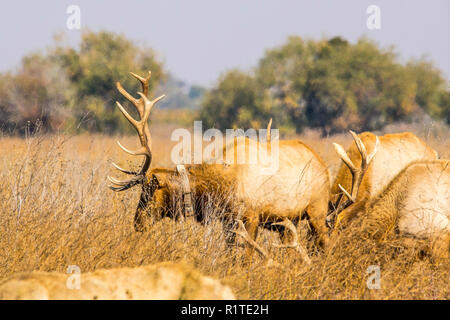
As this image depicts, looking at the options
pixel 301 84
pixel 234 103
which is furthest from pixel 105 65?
pixel 301 84

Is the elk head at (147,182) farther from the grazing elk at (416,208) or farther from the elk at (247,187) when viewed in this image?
the grazing elk at (416,208)

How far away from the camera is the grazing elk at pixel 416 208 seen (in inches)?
202

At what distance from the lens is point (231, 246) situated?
5359mm

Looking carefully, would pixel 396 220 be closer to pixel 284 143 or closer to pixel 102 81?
pixel 284 143

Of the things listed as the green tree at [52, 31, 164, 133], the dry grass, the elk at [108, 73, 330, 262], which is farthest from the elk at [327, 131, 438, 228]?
the green tree at [52, 31, 164, 133]

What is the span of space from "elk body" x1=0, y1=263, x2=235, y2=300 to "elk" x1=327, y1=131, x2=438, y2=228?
2807 millimetres

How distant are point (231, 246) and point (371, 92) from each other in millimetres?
31280

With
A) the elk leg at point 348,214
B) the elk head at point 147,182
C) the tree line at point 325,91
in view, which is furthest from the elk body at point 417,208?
the tree line at point 325,91

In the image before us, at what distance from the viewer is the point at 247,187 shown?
5.71m

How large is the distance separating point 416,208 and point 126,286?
3.14 metres

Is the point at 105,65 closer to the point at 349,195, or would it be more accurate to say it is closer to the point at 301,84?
the point at 301,84

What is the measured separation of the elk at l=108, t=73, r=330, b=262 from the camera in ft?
18.7

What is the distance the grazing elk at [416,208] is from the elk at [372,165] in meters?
0.30
